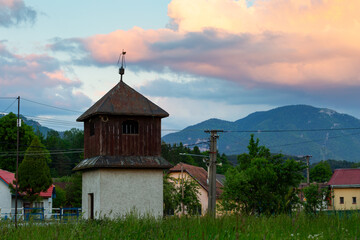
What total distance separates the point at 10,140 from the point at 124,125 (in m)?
53.4

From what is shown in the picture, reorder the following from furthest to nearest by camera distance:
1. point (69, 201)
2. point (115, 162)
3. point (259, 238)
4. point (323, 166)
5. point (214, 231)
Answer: point (323, 166) < point (69, 201) < point (115, 162) < point (214, 231) < point (259, 238)

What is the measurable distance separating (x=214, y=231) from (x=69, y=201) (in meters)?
62.8

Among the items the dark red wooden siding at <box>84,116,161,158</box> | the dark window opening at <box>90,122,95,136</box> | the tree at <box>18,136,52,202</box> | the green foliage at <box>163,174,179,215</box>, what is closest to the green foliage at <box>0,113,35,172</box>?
the tree at <box>18,136,52,202</box>

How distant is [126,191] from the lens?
2839 cm

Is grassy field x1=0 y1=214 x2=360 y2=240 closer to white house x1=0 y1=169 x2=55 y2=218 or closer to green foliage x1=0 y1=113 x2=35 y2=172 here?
white house x1=0 y1=169 x2=55 y2=218

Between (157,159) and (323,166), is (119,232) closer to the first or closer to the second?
(157,159)

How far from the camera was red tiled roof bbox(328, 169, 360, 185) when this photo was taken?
72656mm

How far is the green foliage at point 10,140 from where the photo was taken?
77.2m

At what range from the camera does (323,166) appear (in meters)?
118

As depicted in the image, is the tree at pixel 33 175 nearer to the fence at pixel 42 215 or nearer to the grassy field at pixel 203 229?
the fence at pixel 42 215

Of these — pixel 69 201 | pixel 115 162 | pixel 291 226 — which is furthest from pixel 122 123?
pixel 69 201

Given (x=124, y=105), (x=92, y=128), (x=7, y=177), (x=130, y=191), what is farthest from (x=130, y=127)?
(x=7, y=177)

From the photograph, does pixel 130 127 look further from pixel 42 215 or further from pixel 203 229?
pixel 203 229

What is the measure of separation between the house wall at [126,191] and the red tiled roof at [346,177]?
49.8 metres
